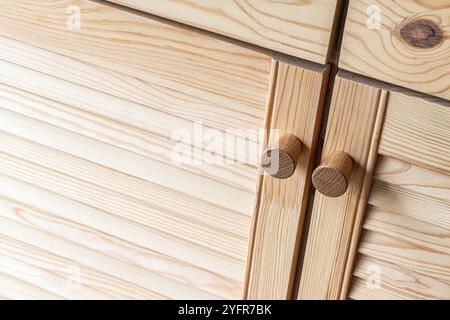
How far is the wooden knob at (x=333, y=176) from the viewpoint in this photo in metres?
0.65

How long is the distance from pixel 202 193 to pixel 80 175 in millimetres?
143

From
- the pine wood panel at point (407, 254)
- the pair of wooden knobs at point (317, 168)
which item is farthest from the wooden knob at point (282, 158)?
the pine wood panel at point (407, 254)

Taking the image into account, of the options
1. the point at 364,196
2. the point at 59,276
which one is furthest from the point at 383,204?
the point at 59,276

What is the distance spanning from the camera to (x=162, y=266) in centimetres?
84

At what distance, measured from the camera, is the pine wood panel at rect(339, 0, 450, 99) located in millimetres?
584

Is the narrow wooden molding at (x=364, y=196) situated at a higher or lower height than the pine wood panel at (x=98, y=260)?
higher

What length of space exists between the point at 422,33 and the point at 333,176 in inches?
5.5

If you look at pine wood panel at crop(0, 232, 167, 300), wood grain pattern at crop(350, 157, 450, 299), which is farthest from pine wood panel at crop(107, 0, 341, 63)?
pine wood panel at crop(0, 232, 167, 300)

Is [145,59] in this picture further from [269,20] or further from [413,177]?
[413,177]

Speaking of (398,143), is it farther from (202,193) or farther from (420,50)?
(202,193)

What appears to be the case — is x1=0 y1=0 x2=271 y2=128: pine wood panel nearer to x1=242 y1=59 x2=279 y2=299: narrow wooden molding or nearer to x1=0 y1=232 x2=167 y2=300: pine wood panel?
x1=242 y1=59 x2=279 y2=299: narrow wooden molding

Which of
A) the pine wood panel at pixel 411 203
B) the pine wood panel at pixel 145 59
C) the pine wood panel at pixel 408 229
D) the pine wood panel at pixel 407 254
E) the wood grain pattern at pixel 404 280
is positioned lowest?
the wood grain pattern at pixel 404 280

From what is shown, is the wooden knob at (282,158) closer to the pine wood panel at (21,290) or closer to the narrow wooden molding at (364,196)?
the narrow wooden molding at (364,196)

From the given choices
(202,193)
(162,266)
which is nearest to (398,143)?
(202,193)
